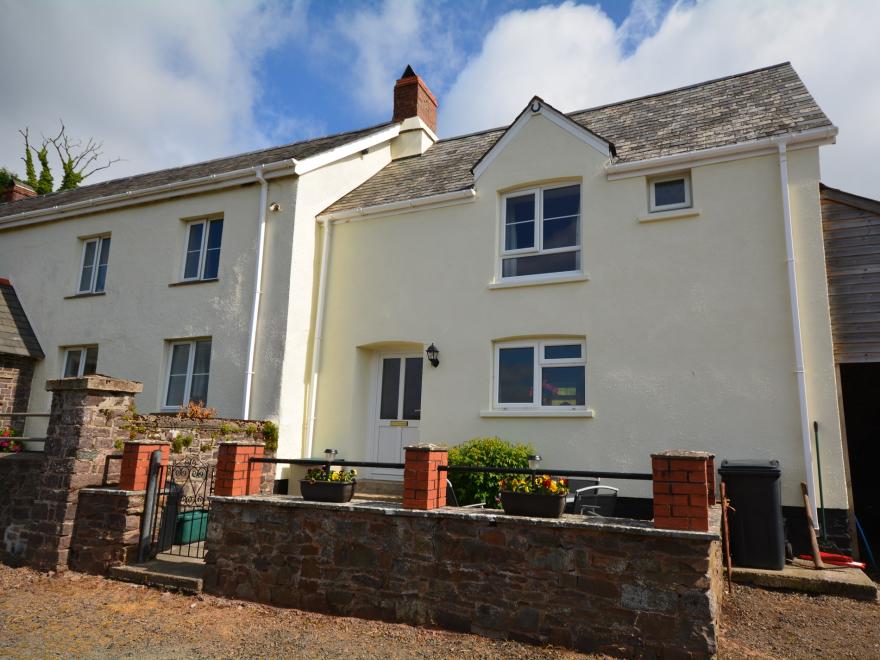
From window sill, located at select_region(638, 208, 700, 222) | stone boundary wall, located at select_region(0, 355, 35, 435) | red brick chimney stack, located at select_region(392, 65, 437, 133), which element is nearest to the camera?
window sill, located at select_region(638, 208, 700, 222)

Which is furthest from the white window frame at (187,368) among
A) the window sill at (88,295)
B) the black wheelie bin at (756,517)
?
→ the black wheelie bin at (756,517)

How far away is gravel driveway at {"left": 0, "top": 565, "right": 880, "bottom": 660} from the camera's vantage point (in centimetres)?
525

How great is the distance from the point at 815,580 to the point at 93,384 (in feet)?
29.5

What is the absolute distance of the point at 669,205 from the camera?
31.7 ft

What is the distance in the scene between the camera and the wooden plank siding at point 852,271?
8.25 metres

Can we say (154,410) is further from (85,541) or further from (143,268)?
(85,541)

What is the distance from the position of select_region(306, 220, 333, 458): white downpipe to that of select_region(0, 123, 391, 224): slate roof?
7.68ft

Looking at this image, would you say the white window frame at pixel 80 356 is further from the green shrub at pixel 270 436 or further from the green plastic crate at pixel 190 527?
the green plastic crate at pixel 190 527

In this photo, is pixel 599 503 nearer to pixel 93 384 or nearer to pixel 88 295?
pixel 93 384

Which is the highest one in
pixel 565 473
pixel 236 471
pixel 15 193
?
A: pixel 15 193

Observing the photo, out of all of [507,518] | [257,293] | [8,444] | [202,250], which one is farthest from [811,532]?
[8,444]

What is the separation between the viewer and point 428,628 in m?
5.68

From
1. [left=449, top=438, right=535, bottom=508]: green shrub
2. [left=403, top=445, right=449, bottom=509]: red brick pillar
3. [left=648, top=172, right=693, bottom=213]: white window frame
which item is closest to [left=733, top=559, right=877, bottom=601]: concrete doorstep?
[left=449, top=438, right=535, bottom=508]: green shrub

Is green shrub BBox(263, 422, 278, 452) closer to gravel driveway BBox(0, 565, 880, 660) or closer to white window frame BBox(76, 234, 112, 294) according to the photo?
gravel driveway BBox(0, 565, 880, 660)
